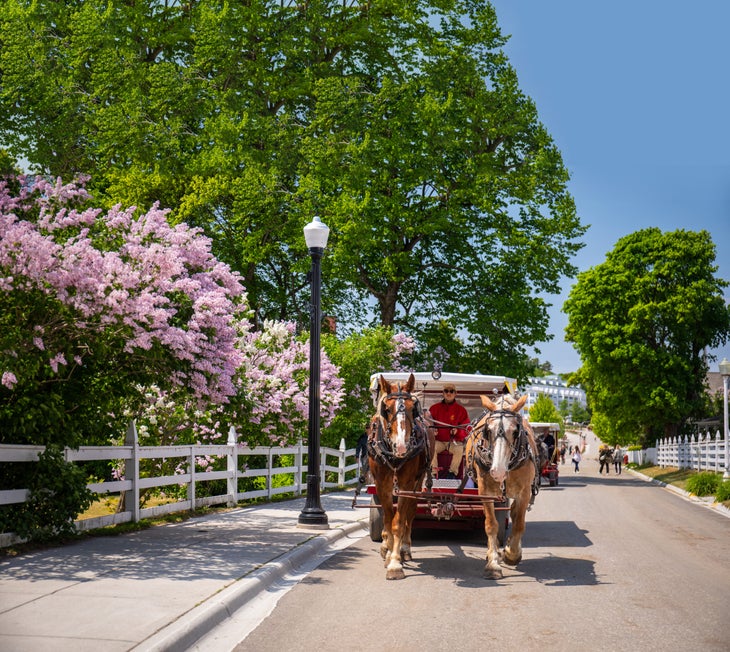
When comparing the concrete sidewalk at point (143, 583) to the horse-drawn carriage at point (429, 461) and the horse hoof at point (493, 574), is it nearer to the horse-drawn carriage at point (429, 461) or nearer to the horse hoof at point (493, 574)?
the horse-drawn carriage at point (429, 461)

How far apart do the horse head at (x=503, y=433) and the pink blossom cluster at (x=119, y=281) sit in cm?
436

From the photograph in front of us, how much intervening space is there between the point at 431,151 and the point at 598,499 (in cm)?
1702

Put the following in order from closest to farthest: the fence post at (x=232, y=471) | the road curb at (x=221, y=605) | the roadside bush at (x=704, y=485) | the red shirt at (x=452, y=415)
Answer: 1. the road curb at (x=221, y=605)
2. the red shirt at (x=452, y=415)
3. the fence post at (x=232, y=471)
4. the roadside bush at (x=704, y=485)

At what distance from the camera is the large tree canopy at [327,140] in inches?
1526

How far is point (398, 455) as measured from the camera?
11.5 metres

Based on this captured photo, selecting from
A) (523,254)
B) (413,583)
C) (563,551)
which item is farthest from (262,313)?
(413,583)

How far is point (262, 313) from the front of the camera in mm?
45031

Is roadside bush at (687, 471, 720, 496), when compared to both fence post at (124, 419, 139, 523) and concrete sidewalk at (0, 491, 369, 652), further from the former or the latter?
fence post at (124, 419, 139, 523)

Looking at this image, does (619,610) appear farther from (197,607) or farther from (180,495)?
(180,495)

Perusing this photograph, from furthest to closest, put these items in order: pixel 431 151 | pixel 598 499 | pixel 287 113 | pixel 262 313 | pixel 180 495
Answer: pixel 262 313 → pixel 287 113 → pixel 431 151 → pixel 598 499 → pixel 180 495

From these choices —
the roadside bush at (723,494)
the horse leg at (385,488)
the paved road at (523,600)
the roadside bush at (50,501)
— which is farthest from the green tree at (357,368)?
the horse leg at (385,488)

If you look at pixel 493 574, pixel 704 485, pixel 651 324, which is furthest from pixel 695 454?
pixel 493 574

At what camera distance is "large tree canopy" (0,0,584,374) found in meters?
38.8

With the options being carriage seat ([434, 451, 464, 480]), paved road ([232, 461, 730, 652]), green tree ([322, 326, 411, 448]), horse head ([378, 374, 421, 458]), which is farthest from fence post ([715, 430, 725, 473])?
horse head ([378, 374, 421, 458])
